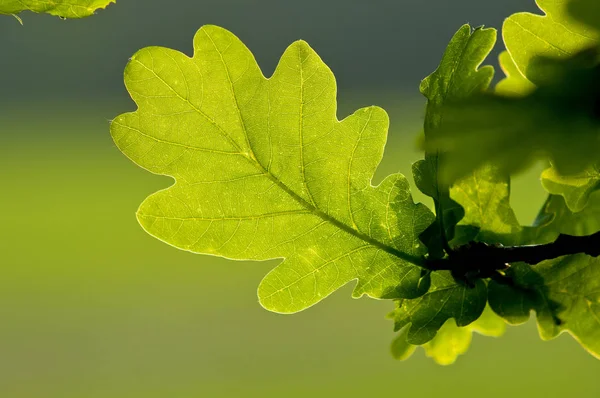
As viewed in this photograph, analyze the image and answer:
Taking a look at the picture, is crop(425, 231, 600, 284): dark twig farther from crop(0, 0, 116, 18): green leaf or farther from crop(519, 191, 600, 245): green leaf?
crop(0, 0, 116, 18): green leaf

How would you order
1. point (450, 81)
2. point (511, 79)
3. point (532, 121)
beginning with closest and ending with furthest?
point (532, 121) → point (450, 81) → point (511, 79)

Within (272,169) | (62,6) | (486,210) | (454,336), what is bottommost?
(454,336)

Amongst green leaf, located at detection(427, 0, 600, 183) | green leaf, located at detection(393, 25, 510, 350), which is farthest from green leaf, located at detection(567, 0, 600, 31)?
green leaf, located at detection(393, 25, 510, 350)

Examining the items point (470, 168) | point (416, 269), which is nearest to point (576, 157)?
point (470, 168)

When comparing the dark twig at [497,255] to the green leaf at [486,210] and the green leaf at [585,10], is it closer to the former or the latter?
the green leaf at [486,210]

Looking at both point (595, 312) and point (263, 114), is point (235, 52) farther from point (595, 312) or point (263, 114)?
point (595, 312)

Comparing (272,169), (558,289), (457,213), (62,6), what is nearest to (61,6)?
(62,6)

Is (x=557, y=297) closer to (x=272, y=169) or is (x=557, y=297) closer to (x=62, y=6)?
(x=272, y=169)
